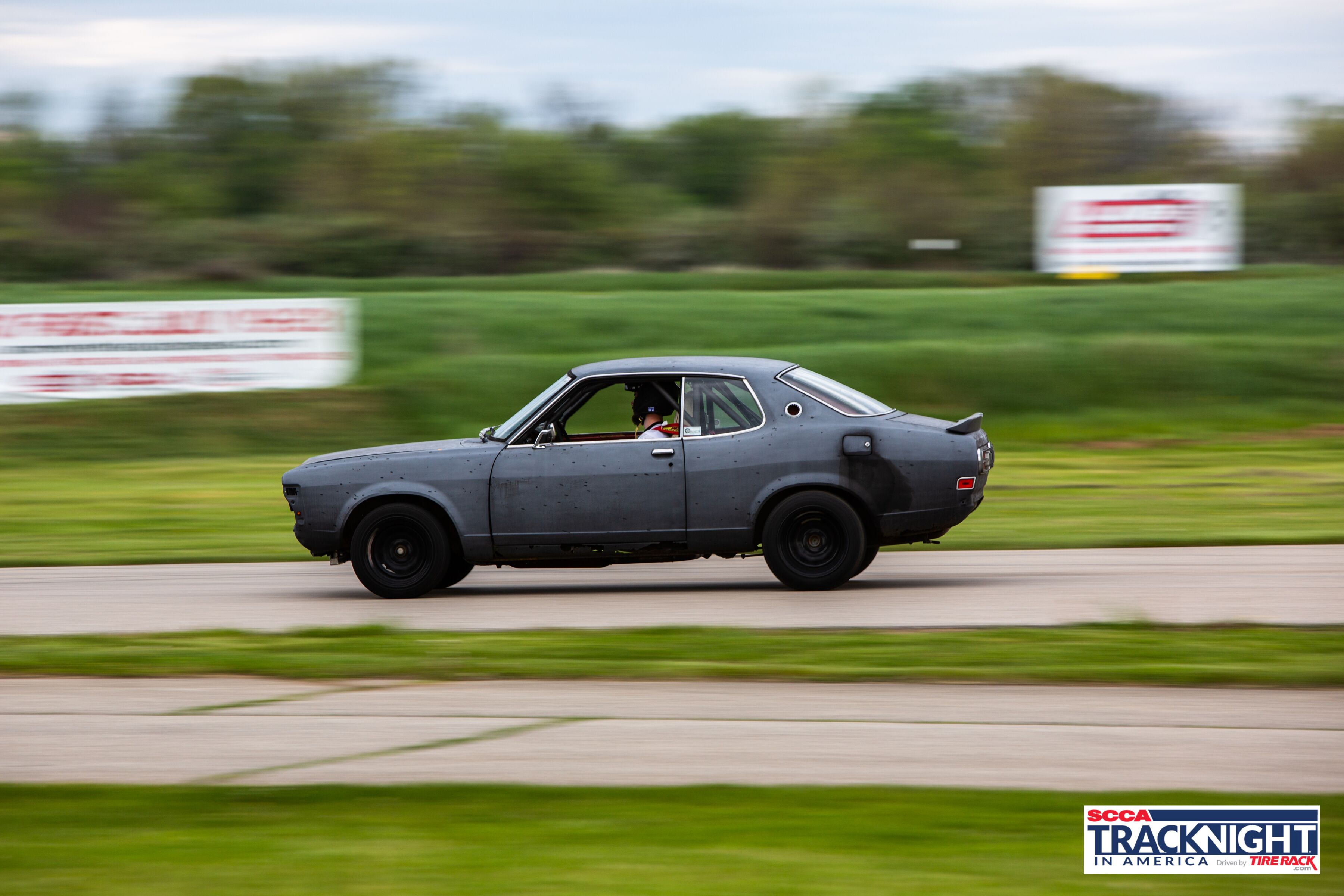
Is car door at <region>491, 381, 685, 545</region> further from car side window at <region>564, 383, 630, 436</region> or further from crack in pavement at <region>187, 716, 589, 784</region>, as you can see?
crack in pavement at <region>187, 716, 589, 784</region>

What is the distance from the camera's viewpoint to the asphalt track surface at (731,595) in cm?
925

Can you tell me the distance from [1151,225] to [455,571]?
2999cm

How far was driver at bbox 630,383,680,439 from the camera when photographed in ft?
33.7

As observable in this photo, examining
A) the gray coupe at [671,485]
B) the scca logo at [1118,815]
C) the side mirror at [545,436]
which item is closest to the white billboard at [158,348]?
the gray coupe at [671,485]

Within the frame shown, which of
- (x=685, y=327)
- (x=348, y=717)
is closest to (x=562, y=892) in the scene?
(x=348, y=717)

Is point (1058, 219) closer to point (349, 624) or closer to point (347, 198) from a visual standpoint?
point (347, 198)

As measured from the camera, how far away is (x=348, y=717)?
7.03 meters

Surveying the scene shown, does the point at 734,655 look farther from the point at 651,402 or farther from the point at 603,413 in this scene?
the point at 603,413

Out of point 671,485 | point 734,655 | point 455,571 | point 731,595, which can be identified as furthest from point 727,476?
point 455,571

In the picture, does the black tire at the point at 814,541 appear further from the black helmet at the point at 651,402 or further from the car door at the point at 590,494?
the black helmet at the point at 651,402

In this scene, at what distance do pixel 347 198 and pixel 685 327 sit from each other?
72.6ft

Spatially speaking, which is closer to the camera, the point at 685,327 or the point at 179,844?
the point at 179,844

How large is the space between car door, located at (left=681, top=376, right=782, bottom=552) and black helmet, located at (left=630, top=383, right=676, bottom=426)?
287 mm

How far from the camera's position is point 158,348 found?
24.2m
